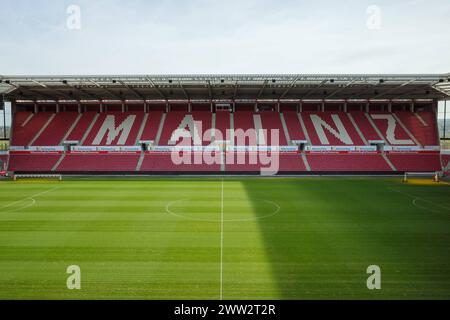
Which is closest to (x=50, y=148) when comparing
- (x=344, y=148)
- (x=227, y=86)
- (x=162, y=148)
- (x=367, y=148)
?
(x=162, y=148)

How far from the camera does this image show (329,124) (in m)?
35.0

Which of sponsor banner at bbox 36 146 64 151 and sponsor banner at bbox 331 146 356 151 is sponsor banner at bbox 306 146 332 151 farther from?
sponsor banner at bbox 36 146 64 151

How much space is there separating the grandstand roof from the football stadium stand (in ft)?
1.94

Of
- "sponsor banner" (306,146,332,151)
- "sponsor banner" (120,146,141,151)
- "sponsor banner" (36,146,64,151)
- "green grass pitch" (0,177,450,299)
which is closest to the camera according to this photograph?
"green grass pitch" (0,177,450,299)

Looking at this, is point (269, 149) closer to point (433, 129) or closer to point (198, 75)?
point (198, 75)

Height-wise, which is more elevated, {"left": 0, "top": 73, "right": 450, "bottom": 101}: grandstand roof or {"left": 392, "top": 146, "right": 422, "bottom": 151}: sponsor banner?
{"left": 0, "top": 73, "right": 450, "bottom": 101}: grandstand roof

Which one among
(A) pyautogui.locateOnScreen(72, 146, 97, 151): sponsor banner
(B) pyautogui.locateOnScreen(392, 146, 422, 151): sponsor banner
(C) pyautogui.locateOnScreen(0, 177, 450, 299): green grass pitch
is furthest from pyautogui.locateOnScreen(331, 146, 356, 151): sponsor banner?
(A) pyautogui.locateOnScreen(72, 146, 97, 151): sponsor banner

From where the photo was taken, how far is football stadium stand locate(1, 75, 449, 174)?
101 ft

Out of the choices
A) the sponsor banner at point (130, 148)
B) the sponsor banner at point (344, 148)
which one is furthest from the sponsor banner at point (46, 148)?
the sponsor banner at point (344, 148)

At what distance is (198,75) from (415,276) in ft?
73.5

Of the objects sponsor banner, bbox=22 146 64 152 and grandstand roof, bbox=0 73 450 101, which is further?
sponsor banner, bbox=22 146 64 152

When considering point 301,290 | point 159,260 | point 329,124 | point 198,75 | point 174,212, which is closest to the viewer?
point 301,290

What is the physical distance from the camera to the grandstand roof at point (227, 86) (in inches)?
1025
